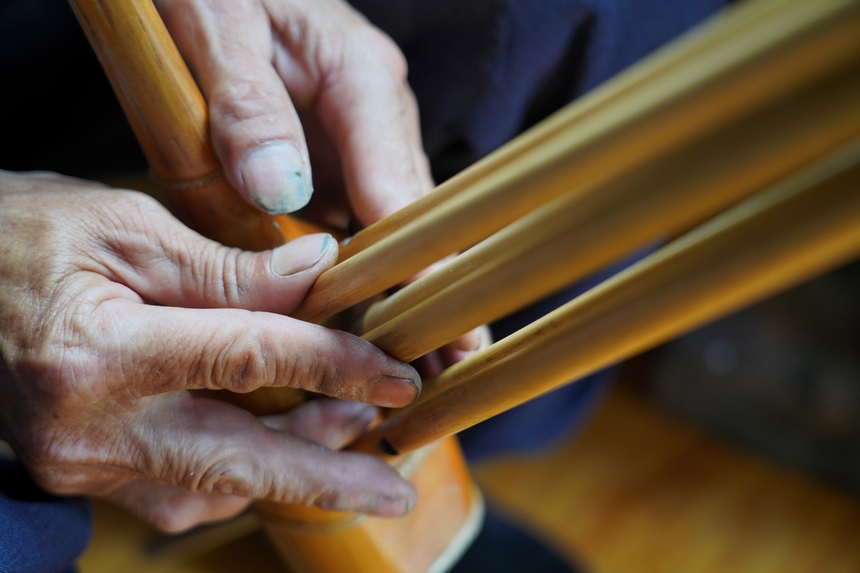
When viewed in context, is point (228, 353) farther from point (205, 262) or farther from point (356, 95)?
point (356, 95)

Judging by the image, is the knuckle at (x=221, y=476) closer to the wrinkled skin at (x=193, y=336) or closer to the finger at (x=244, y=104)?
the wrinkled skin at (x=193, y=336)

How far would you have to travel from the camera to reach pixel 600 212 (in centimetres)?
29

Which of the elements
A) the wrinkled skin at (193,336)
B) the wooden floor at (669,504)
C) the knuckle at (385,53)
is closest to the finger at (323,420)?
the wrinkled skin at (193,336)

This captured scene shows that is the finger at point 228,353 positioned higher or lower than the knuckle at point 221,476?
higher

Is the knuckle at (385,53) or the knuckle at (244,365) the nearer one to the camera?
the knuckle at (244,365)

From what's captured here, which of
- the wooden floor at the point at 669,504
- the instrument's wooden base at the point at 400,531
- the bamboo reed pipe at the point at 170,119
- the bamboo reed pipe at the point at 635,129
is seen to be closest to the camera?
the bamboo reed pipe at the point at 635,129

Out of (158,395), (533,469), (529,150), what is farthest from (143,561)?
(533,469)

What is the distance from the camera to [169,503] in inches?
19.2

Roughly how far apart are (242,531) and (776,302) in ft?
2.81

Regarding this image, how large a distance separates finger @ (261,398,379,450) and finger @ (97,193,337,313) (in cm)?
9

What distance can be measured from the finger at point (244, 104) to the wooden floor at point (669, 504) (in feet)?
2.19

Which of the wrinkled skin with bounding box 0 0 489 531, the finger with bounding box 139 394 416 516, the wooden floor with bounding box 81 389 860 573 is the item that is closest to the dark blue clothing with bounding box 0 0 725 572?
the wrinkled skin with bounding box 0 0 489 531

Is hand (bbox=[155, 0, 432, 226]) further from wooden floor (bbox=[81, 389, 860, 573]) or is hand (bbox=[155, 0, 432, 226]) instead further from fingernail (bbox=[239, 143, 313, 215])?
wooden floor (bbox=[81, 389, 860, 573])

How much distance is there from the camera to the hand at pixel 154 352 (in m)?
0.38
